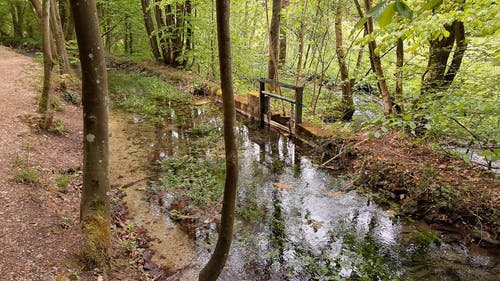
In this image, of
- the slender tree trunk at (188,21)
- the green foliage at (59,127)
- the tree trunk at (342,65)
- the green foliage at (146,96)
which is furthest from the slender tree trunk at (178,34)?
the green foliage at (59,127)

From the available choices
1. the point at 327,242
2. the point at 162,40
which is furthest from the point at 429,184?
the point at 162,40

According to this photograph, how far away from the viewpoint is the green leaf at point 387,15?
93cm

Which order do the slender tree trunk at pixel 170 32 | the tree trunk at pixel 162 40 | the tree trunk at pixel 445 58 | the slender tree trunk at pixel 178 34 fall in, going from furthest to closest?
the tree trunk at pixel 162 40 < the slender tree trunk at pixel 170 32 < the slender tree trunk at pixel 178 34 < the tree trunk at pixel 445 58

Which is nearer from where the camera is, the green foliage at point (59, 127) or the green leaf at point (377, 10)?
the green leaf at point (377, 10)

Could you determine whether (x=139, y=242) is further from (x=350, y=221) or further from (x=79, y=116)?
(x=79, y=116)

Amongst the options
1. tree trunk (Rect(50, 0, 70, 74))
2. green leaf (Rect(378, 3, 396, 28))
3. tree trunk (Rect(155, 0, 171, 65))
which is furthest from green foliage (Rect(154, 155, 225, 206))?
tree trunk (Rect(155, 0, 171, 65))

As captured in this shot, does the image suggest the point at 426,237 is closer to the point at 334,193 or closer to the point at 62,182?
the point at 334,193

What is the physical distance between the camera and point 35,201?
3.84 m

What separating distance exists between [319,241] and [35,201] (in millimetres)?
3462

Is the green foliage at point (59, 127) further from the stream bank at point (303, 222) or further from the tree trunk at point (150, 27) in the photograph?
the tree trunk at point (150, 27)

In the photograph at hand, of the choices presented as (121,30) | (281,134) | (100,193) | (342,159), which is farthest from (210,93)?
(121,30)

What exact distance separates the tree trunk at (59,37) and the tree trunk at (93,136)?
717 cm

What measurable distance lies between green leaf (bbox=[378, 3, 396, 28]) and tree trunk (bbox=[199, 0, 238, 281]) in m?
1.18

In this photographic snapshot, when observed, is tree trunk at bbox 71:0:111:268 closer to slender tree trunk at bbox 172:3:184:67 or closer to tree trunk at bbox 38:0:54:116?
tree trunk at bbox 38:0:54:116
